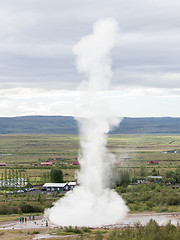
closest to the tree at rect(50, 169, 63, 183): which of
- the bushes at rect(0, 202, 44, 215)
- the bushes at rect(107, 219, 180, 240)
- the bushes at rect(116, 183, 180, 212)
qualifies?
the bushes at rect(116, 183, 180, 212)

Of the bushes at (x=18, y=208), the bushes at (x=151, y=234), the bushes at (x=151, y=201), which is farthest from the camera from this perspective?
the bushes at (x=151, y=201)

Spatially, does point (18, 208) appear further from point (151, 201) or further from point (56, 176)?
point (56, 176)

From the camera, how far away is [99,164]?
5088 centimetres

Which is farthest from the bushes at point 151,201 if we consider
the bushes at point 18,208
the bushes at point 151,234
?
the bushes at point 151,234

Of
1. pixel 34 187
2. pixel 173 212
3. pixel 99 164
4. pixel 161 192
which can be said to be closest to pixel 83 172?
pixel 99 164

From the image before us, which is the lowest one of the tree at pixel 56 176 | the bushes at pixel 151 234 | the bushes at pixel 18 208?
the bushes at pixel 151 234

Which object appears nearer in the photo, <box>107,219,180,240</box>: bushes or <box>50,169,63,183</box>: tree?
<box>107,219,180,240</box>: bushes

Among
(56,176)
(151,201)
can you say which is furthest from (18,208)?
(56,176)

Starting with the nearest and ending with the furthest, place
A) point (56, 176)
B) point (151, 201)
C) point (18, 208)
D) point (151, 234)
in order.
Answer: point (151, 234)
point (18, 208)
point (151, 201)
point (56, 176)

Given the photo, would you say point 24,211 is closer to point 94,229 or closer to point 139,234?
point 94,229

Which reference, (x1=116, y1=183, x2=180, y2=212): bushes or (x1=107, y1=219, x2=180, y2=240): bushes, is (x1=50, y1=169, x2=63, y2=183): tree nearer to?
(x1=116, y1=183, x2=180, y2=212): bushes

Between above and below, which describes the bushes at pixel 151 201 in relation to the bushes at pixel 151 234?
above

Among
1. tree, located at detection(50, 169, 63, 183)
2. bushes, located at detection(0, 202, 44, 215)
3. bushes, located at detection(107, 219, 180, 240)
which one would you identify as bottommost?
bushes, located at detection(107, 219, 180, 240)

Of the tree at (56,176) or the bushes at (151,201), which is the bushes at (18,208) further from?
the tree at (56,176)
